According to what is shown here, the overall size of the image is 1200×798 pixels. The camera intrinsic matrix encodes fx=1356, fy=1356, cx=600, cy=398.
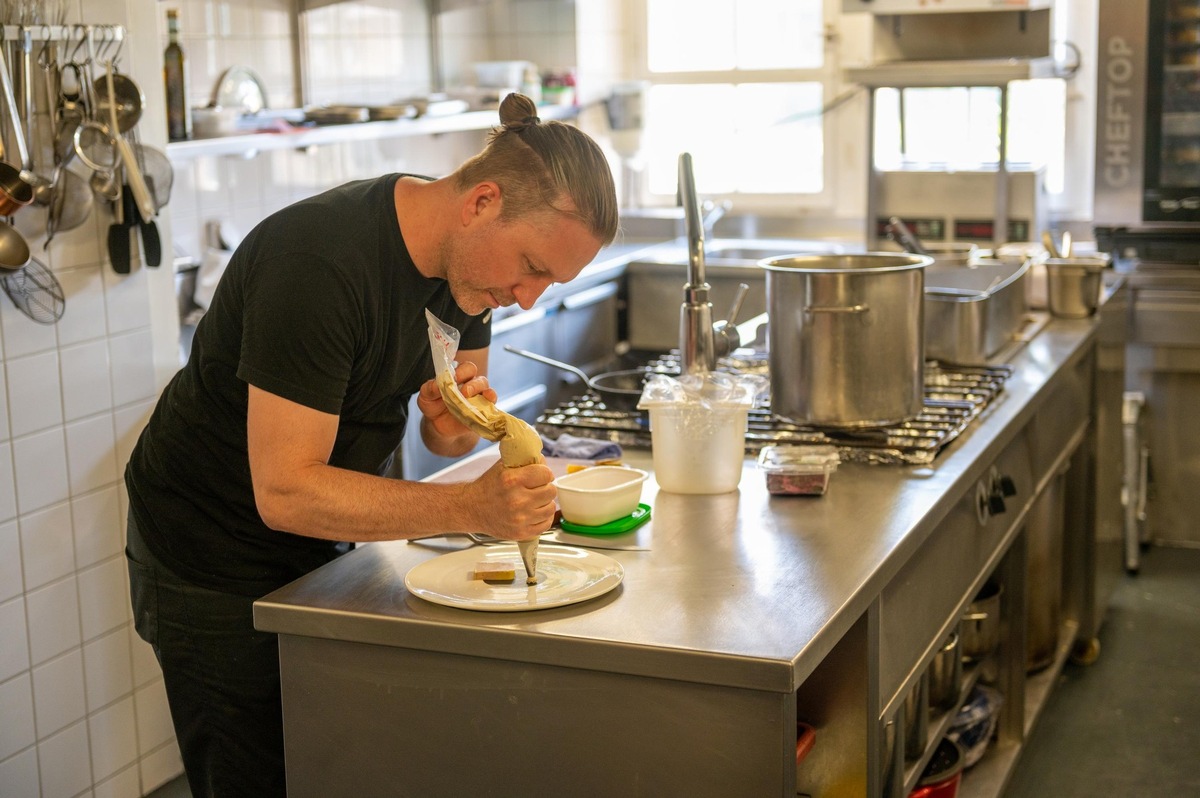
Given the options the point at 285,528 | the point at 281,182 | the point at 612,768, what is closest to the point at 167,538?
the point at 285,528

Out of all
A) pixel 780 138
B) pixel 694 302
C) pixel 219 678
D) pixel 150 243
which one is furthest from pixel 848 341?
pixel 780 138

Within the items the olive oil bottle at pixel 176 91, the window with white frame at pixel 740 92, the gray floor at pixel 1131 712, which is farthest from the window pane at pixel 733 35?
the olive oil bottle at pixel 176 91

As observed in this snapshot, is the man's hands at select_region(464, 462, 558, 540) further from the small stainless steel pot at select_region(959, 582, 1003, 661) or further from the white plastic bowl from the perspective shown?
the small stainless steel pot at select_region(959, 582, 1003, 661)

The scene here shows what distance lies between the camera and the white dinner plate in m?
1.62

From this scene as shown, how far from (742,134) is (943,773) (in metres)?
3.41

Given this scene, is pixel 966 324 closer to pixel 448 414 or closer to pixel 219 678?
pixel 448 414

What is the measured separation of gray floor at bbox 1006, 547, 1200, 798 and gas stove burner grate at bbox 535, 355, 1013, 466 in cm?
93

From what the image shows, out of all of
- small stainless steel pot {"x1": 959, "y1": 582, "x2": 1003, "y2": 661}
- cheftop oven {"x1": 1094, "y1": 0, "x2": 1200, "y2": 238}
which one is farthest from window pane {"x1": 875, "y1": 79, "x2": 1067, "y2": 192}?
small stainless steel pot {"x1": 959, "y1": 582, "x2": 1003, "y2": 661}

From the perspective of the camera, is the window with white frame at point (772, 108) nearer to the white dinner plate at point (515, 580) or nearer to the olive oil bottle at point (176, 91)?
the olive oil bottle at point (176, 91)

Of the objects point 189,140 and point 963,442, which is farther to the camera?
point 189,140

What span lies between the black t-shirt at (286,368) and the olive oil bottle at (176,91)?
1.38m

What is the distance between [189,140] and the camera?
10.4 ft

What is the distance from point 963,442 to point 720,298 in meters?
2.35

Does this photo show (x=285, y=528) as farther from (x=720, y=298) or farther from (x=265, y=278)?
(x=720, y=298)
